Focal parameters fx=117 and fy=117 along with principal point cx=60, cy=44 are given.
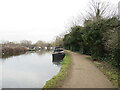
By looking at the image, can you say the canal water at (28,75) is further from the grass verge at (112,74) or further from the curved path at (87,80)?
the grass verge at (112,74)

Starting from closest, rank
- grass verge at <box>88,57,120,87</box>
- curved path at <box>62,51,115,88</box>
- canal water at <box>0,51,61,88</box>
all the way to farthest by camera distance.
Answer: curved path at <box>62,51,115,88</box> < grass verge at <box>88,57,120,87</box> < canal water at <box>0,51,61,88</box>

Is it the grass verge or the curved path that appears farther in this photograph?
the grass verge

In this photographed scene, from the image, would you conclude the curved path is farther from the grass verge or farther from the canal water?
the canal water

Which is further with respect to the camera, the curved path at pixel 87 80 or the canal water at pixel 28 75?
the canal water at pixel 28 75

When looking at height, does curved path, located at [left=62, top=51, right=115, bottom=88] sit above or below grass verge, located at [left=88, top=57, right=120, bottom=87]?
below

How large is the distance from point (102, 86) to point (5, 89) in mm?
5578

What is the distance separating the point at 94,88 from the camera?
16.1 feet

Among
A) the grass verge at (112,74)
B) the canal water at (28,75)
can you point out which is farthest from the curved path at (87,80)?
the canal water at (28,75)

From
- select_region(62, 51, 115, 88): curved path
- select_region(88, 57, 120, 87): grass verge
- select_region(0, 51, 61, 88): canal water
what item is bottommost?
select_region(0, 51, 61, 88): canal water

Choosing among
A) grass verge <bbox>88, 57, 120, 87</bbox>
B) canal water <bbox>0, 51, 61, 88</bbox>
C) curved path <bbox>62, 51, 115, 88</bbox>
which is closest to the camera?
curved path <bbox>62, 51, 115, 88</bbox>

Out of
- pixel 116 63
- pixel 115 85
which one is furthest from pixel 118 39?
pixel 115 85

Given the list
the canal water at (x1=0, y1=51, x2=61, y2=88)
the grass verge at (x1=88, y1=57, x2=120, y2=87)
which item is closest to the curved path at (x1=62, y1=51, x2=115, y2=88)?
the grass verge at (x1=88, y1=57, x2=120, y2=87)

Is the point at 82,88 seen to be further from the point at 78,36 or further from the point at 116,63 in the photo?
the point at 78,36

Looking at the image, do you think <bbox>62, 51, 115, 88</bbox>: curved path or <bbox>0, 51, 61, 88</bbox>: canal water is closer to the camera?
<bbox>62, 51, 115, 88</bbox>: curved path
